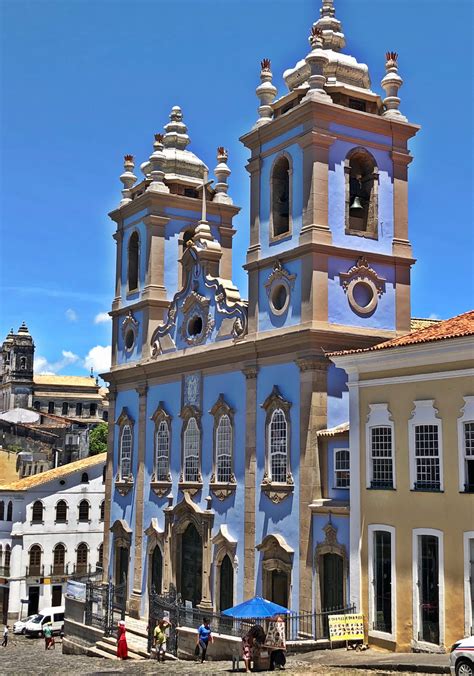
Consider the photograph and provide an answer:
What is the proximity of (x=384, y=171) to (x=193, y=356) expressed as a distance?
9051mm

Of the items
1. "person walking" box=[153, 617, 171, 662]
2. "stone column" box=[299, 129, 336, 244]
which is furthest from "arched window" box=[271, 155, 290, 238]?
"person walking" box=[153, 617, 171, 662]

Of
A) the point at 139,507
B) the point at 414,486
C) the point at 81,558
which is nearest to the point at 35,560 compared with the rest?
the point at 81,558

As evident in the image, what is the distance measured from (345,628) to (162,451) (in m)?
13.2

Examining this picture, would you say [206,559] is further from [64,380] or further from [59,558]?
[64,380]

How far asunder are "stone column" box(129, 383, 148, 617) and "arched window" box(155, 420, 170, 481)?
1.16 m

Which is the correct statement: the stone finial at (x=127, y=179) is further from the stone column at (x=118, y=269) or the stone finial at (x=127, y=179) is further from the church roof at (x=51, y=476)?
the church roof at (x=51, y=476)

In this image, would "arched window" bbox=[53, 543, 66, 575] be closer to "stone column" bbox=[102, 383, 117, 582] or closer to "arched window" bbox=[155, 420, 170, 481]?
"stone column" bbox=[102, 383, 117, 582]

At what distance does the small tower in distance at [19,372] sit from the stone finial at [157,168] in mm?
70677

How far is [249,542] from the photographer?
2686 centimetres

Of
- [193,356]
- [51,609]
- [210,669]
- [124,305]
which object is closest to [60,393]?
[51,609]

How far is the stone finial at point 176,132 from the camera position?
124 feet

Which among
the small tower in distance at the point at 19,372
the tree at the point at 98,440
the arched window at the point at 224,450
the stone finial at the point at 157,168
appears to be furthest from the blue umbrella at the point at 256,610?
the small tower in distance at the point at 19,372

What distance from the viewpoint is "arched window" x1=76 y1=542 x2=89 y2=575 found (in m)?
50.9

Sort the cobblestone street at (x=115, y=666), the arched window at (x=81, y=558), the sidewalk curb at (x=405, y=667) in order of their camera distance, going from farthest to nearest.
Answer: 1. the arched window at (x=81, y=558)
2. the cobblestone street at (x=115, y=666)
3. the sidewalk curb at (x=405, y=667)
